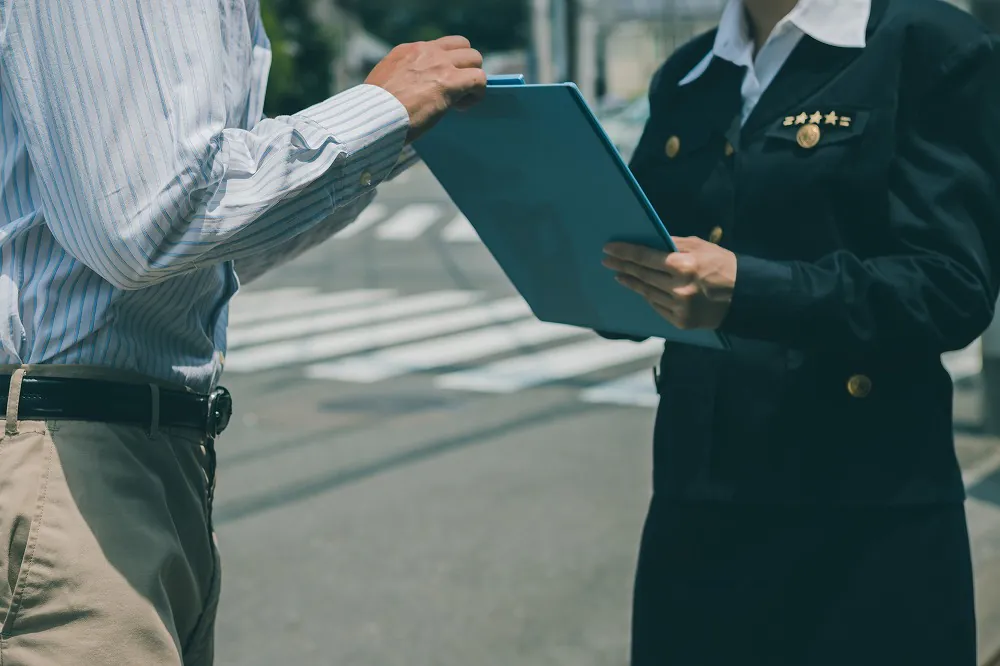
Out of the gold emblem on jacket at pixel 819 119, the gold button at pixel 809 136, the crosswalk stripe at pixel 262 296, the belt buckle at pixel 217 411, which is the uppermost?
the gold emblem on jacket at pixel 819 119

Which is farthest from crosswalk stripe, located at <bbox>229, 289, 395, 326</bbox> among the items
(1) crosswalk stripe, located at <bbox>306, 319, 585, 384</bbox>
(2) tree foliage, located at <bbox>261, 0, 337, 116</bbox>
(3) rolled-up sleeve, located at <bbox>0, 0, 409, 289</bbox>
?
(2) tree foliage, located at <bbox>261, 0, 337, 116</bbox>

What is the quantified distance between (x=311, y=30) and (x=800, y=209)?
38.5 metres

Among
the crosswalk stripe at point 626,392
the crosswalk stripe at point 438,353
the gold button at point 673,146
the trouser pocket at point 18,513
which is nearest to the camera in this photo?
the trouser pocket at point 18,513

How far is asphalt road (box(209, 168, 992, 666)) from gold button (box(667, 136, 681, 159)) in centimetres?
214

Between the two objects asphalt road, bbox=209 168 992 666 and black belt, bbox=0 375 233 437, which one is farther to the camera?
asphalt road, bbox=209 168 992 666

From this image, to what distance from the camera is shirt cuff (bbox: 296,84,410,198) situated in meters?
1.55

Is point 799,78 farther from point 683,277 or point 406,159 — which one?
point 406,159

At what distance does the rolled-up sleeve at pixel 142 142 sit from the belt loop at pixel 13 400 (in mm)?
170

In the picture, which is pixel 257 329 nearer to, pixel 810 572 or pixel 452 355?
pixel 452 355

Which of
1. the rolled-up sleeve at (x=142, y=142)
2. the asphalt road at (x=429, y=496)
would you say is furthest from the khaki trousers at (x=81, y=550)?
the asphalt road at (x=429, y=496)

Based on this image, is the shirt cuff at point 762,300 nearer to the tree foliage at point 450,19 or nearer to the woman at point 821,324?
the woman at point 821,324

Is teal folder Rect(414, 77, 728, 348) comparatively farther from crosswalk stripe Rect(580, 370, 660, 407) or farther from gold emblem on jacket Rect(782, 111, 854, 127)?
crosswalk stripe Rect(580, 370, 660, 407)

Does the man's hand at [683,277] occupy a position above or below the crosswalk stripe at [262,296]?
above

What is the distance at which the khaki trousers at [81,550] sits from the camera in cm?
155
